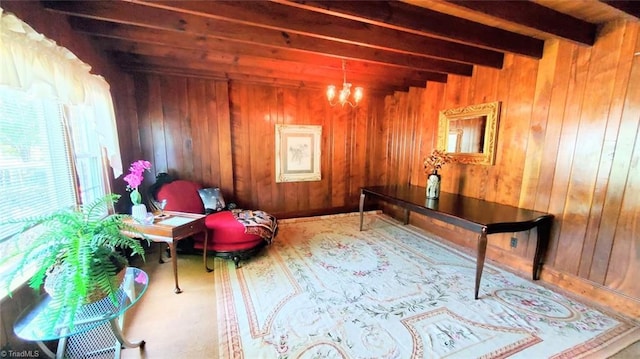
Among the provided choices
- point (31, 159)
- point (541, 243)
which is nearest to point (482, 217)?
point (541, 243)

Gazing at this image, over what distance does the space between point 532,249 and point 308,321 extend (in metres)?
2.36

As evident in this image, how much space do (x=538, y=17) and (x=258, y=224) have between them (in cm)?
297

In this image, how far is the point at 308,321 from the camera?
1.82 m

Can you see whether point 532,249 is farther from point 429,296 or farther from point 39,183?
point 39,183

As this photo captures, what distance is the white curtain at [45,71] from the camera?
46.5 inches

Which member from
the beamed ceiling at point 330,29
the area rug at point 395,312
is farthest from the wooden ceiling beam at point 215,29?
the area rug at point 395,312

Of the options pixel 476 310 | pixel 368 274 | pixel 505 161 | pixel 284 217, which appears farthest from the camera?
pixel 284 217

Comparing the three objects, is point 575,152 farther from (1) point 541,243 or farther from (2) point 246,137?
(2) point 246,137

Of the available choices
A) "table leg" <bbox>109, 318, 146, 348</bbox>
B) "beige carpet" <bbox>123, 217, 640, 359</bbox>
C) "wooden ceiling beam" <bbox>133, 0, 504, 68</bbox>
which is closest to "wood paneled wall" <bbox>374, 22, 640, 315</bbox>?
"wooden ceiling beam" <bbox>133, 0, 504, 68</bbox>

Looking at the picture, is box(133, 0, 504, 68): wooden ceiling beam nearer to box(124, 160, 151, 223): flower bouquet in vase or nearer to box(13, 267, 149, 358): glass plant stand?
box(124, 160, 151, 223): flower bouquet in vase

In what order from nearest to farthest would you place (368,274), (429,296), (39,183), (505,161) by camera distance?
(39,183) < (429,296) < (368,274) < (505,161)

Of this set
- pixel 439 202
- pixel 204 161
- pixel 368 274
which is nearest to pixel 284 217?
pixel 204 161

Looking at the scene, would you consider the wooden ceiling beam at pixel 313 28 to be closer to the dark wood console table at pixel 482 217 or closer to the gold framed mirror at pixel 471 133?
the gold framed mirror at pixel 471 133

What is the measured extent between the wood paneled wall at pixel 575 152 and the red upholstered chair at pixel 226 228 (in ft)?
8.56
